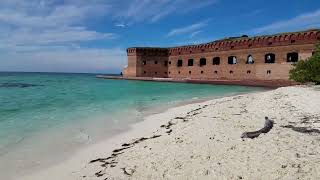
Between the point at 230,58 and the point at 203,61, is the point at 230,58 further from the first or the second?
the point at 203,61

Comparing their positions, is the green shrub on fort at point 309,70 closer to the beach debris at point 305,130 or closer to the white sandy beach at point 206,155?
the white sandy beach at point 206,155

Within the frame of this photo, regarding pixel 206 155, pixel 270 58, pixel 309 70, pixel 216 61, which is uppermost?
pixel 270 58

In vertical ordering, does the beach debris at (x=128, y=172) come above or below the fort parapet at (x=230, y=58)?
below

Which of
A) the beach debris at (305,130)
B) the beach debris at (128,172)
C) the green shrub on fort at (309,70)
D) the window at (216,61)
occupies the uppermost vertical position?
the window at (216,61)

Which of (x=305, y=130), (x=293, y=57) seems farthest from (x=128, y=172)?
(x=293, y=57)

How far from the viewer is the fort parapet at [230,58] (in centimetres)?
3183

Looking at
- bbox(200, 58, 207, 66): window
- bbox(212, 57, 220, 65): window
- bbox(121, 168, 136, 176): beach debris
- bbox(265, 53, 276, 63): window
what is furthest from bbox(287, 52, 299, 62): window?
bbox(121, 168, 136, 176): beach debris

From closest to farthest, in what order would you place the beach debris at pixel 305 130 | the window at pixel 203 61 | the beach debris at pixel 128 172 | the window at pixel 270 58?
the beach debris at pixel 128 172 → the beach debris at pixel 305 130 → the window at pixel 270 58 → the window at pixel 203 61

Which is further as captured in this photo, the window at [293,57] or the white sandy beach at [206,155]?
the window at [293,57]

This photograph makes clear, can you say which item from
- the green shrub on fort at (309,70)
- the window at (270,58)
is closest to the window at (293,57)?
the window at (270,58)

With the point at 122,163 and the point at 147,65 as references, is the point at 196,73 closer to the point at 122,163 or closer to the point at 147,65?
the point at 147,65

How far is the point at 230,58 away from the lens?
38.4 meters

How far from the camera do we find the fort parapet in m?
31.8

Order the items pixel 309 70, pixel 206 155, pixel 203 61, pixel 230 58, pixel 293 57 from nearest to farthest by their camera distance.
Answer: pixel 206 155
pixel 309 70
pixel 293 57
pixel 230 58
pixel 203 61
